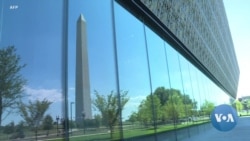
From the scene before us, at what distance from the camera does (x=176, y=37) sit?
49.0 ft

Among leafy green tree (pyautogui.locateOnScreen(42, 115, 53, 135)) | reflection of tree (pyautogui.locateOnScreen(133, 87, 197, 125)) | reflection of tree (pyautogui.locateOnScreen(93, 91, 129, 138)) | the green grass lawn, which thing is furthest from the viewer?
reflection of tree (pyautogui.locateOnScreen(133, 87, 197, 125))

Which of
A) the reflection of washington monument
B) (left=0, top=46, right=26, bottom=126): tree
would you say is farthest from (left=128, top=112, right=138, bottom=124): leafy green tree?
(left=0, top=46, right=26, bottom=126): tree

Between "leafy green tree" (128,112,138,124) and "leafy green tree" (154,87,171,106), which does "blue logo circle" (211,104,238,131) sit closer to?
"leafy green tree" (128,112,138,124)

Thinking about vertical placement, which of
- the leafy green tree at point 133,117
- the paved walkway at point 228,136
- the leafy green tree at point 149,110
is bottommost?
the paved walkway at point 228,136

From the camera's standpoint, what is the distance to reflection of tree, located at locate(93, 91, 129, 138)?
6.90m

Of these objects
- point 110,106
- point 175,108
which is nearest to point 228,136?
point 175,108

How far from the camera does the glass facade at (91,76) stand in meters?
5.03

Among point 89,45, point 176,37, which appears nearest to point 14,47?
point 89,45

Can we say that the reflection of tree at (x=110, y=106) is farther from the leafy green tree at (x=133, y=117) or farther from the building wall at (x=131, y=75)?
the leafy green tree at (x=133, y=117)

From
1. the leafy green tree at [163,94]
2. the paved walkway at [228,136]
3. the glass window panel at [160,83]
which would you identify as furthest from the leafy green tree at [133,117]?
the paved walkway at [228,136]

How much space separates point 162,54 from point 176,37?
2417 millimetres

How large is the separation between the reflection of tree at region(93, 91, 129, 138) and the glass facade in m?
0.02

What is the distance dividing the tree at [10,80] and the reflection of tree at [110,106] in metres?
2.12

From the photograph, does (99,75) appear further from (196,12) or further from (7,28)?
(196,12)
